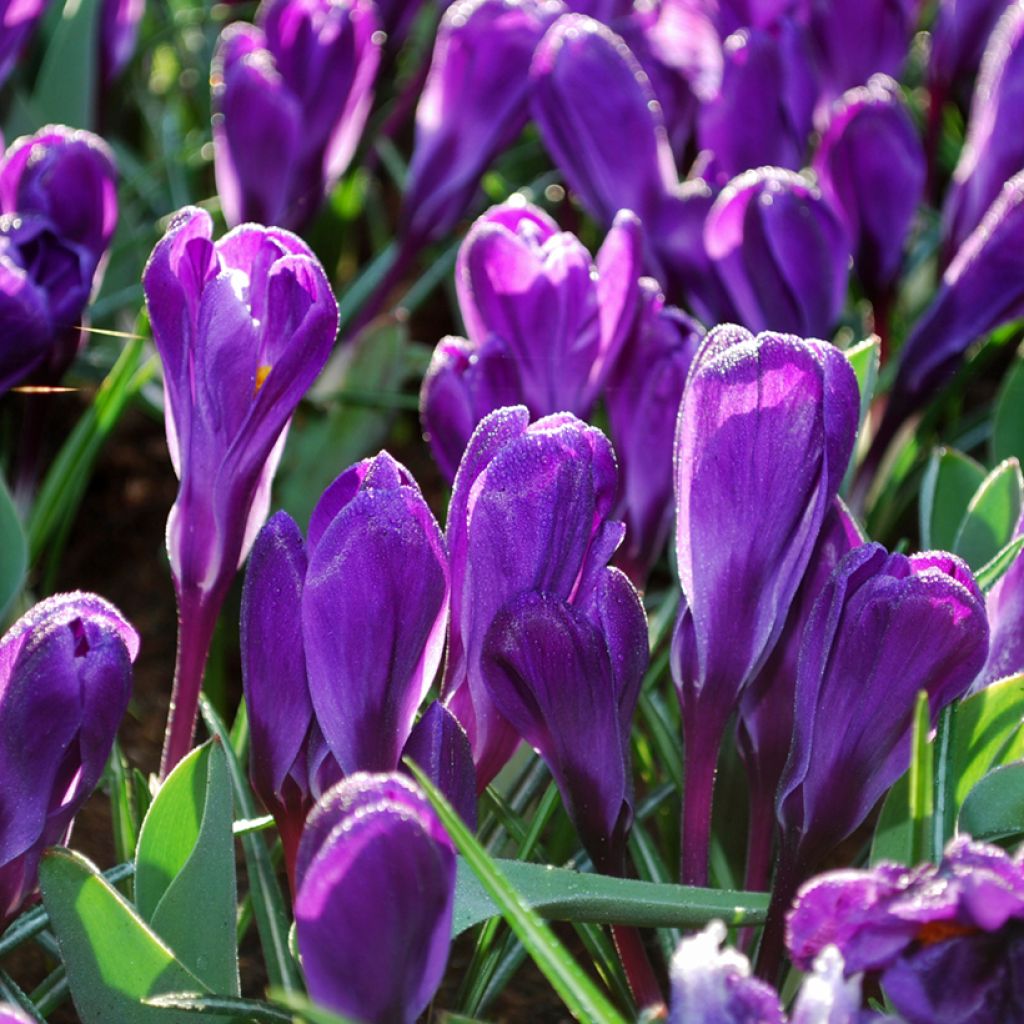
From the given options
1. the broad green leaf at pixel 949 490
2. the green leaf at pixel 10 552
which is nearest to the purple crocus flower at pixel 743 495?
the broad green leaf at pixel 949 490

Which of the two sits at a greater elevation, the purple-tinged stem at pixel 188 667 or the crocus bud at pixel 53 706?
the crocus bud at pixel 53 706

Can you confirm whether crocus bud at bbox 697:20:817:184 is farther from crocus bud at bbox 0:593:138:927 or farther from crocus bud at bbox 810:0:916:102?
crocus bud at bbox 0:593:138:927

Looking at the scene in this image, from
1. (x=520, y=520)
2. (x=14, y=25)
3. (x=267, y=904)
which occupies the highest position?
(x=14, y=25)

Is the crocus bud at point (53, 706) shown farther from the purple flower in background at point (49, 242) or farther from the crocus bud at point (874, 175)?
the crocus bud at point (874, 175)

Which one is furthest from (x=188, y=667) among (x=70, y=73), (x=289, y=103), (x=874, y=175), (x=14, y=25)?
(x=70, y=73)

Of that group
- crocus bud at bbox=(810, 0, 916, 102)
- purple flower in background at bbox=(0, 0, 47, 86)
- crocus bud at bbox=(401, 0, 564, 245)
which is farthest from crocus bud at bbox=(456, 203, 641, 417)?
crocus bud at bbox=(810, 0, 916, 102)

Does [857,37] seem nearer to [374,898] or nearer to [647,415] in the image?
[647,415]

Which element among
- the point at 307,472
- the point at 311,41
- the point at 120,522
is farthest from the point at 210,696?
the point at 311,41
